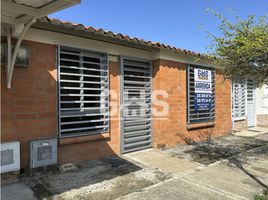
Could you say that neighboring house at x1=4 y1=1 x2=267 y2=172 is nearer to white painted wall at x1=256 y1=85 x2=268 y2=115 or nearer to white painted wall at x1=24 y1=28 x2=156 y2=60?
white painted wall at x1=24 y1=28 x2=156 y2=60

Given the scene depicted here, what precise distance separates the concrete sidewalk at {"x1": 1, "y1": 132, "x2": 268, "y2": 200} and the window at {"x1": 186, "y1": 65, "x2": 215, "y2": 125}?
6.48 ft

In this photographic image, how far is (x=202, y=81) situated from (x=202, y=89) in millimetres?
309

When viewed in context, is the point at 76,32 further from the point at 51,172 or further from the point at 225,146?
the point at 225,146

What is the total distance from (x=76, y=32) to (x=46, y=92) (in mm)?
1566

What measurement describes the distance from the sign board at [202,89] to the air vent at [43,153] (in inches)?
215

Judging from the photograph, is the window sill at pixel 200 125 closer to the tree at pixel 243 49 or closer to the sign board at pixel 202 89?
the sign board at pixel 202 89

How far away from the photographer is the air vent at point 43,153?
5141 mm

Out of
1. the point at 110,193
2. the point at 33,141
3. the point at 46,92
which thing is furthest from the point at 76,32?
the point at 110,193

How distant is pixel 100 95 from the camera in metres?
6.54

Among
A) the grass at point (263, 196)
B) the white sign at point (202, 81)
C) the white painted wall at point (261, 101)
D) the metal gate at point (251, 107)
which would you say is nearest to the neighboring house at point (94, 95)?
the white sign at point (202, 81)

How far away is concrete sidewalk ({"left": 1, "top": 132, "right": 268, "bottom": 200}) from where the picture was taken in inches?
171

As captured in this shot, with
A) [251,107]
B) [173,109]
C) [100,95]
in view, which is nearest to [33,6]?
[100,95]

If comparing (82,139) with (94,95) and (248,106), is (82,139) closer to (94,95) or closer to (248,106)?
(94,95)

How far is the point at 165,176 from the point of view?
532cm
